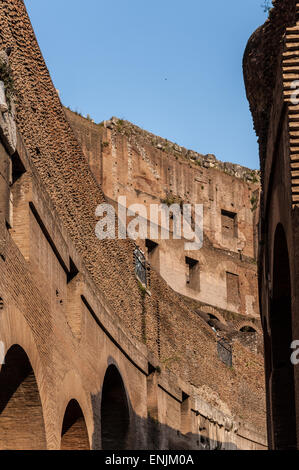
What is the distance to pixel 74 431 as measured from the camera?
12523mm

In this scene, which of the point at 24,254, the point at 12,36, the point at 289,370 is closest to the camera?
the point at 24,254

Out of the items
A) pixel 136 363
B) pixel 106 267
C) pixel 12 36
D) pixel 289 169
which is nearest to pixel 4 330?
pixel 289 169

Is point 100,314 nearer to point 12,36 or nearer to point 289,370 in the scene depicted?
point 289,370

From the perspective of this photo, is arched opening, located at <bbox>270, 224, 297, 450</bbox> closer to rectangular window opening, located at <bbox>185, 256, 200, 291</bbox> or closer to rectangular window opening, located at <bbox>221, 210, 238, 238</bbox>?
rectangular window opening, located at <bbox>185, 256, 200, 291</bbox>

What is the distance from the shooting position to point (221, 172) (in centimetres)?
4281

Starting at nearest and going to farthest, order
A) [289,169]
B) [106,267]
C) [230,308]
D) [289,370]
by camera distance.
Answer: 1. [289,169]
2. [289,370]
3. [106,267]
4. [230,308]

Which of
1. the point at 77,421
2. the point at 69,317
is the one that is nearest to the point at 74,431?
the point at 77,421

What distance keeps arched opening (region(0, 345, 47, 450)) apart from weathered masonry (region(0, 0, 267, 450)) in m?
0.01

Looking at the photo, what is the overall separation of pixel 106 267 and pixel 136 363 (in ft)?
6.33

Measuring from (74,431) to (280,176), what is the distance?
4.31 metres

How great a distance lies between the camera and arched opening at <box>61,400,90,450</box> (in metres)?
12.3

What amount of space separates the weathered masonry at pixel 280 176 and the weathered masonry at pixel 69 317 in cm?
247

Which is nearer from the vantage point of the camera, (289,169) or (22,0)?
(289,169)

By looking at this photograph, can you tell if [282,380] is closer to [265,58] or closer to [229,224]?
[265,58]
